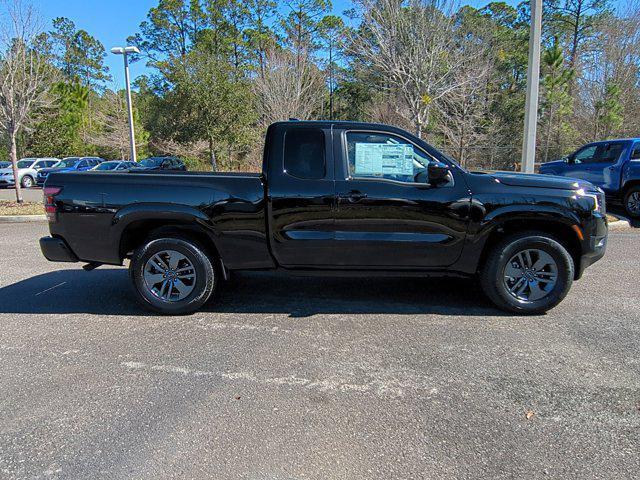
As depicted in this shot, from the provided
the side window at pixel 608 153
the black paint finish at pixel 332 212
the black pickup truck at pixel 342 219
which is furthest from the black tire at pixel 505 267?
the side window at pixel 608 153

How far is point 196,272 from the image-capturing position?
4762 millimetres

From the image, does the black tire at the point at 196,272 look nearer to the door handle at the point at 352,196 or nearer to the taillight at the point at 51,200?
the taillight at the point at 51,200

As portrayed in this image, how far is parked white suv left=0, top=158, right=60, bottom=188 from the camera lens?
24.8 meters

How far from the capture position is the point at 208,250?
487 cm

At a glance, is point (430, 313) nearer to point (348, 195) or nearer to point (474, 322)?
point (474, 322)

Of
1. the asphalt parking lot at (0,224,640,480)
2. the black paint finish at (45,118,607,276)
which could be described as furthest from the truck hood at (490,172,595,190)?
the asphalt parking lot at (0,224,640,480)

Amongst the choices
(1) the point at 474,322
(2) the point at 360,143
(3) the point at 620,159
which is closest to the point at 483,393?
(1) the point at 474,322

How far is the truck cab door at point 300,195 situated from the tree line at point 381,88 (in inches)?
488

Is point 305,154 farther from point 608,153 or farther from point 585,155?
point 585,155

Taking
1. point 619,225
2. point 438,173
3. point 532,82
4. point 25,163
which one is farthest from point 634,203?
point 25,163

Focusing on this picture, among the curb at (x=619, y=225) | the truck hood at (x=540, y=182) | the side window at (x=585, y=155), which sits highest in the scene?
the side window at (x=585, y=155)

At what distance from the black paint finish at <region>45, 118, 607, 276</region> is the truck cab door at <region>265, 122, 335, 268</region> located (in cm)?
1

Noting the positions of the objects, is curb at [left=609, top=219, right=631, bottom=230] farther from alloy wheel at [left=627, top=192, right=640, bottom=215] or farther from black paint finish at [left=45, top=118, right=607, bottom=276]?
black paint finish at [left=45, top=118, right=607, bottom=276]

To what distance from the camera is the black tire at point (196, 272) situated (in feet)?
15.5
